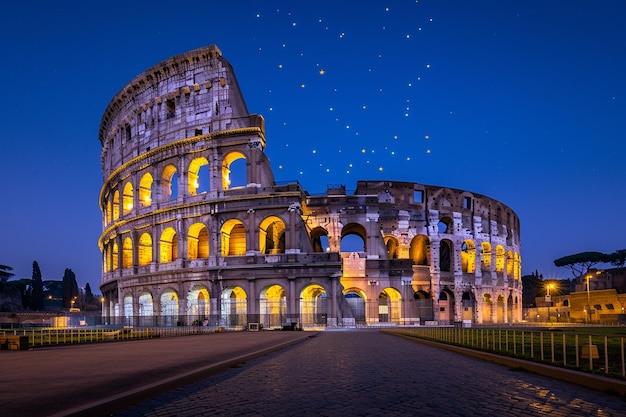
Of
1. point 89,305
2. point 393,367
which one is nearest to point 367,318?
point 393,367

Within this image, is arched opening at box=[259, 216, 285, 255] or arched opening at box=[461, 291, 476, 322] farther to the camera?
arched opening at box=[461, 291, 476, 322]

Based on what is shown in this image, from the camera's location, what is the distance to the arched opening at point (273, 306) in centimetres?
3595

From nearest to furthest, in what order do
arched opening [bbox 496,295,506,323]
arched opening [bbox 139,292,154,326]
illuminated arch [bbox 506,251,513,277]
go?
1. arched opening [bbox 139,292,154,326]
2. arched opening [bbox 496,295,506,323]
3. illuminated arch [bbox 506,251,513,277]

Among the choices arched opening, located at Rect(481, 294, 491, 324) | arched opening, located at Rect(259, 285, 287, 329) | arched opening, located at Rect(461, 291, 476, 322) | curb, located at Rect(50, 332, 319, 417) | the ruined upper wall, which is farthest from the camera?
arched opening, located at Rect(481, 294, 491, 324)

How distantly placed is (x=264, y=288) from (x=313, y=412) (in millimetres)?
32310

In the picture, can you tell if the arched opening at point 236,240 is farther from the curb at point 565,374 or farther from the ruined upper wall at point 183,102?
the curb at point 565,374

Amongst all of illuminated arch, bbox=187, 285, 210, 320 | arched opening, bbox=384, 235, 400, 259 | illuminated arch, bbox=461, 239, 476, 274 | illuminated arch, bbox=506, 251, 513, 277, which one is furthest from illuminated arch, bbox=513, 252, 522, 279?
illuminated arch, bbox=187, 285, 210, 320

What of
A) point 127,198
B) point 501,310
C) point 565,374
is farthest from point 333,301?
point 565,374

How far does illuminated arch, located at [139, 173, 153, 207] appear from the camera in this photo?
43688mm

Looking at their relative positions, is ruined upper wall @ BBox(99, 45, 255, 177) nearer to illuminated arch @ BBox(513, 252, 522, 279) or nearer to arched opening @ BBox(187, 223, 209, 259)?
arched opening @ BBox(187, 223, 209, 259)

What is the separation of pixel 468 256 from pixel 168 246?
29.3 meters

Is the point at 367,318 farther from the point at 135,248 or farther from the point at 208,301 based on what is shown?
the point at 135,248

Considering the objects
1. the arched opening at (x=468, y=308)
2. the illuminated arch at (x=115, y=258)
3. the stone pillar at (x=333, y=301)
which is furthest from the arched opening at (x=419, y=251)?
the illuminated arch at (x=115, y=258)

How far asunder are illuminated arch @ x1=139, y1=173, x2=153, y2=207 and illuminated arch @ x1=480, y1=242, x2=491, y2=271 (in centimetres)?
3303
